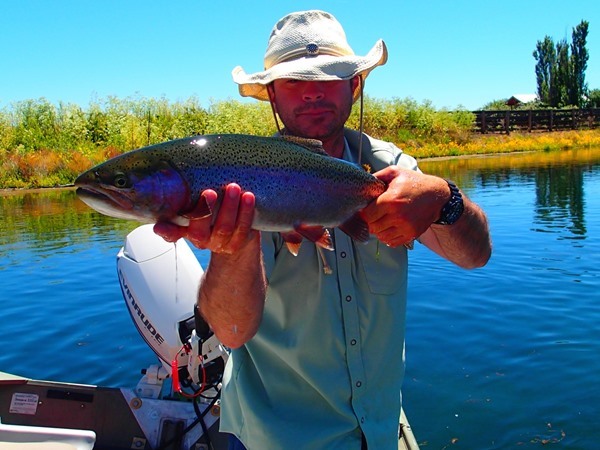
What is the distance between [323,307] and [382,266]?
1.16ft

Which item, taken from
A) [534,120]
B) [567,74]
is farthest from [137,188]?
[567,74]

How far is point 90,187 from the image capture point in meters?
2.35

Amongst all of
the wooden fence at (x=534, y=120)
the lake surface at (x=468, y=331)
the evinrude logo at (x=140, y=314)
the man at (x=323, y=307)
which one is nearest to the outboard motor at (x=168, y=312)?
the evinrude logo at (x=140, y=314)

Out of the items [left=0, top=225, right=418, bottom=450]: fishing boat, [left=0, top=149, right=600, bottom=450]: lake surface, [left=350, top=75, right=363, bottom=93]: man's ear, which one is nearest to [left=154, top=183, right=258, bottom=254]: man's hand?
[left=350, top=75, right=363, bottom=93]: man's ear

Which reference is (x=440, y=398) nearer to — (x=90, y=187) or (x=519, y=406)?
(x=519, y=406)

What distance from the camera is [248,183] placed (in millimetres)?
2449

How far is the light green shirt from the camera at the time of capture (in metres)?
2.69

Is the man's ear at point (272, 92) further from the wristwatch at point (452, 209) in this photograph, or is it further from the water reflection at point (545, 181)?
the water reflection at point (545, 181)

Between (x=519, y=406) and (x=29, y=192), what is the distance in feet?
92.8

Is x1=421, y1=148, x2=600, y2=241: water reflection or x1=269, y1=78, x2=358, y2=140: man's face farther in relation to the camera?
x1=421, y1=148, x2=600, y2=241: water reflection

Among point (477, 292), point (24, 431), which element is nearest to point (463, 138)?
point (477, 292)

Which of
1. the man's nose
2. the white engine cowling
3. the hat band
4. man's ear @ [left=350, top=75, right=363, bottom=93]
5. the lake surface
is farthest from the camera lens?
the lake surface

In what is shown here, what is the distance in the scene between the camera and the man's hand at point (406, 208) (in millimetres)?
2561

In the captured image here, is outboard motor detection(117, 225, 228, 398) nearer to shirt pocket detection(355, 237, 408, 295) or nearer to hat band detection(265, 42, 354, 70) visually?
shirt pocket detection(355, 237, 408, 295)
